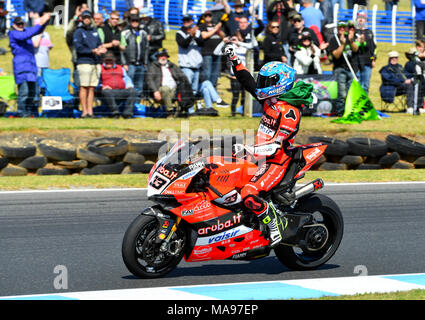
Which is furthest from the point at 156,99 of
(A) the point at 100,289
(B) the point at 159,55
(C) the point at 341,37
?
(A) the point at 100,289

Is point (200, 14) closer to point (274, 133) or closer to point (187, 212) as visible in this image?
point (274, 133)

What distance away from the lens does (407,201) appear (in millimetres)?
10109

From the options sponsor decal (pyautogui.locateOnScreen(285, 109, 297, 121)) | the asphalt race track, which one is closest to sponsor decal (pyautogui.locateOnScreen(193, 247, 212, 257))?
the asphalt race track

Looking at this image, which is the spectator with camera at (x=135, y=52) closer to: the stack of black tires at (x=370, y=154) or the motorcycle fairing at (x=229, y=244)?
the stack of black tires at (x=370, y=154)

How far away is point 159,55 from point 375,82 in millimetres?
7853

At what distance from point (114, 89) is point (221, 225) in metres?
8.86

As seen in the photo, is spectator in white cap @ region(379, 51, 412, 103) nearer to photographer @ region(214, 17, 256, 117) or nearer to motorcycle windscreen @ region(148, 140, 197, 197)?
photographer @ region(214, 17, 256, 117)

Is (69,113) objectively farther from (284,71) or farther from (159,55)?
(284,71)

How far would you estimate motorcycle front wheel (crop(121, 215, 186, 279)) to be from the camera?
19.0 ft

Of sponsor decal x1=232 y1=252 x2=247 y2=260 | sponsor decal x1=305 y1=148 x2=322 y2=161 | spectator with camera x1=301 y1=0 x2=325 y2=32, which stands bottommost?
sponsor decal x1=232 y1=252 x2=247 y2=260

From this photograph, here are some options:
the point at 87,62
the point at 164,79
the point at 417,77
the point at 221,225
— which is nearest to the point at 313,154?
the point at 221,225

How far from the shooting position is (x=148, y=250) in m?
5.89

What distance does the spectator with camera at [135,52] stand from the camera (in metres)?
15.2

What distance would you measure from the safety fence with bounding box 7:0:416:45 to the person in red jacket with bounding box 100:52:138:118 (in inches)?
282
